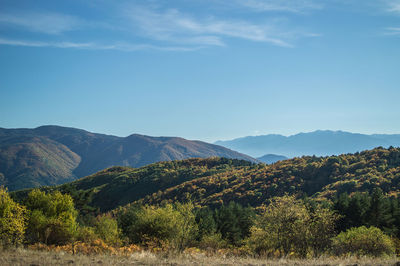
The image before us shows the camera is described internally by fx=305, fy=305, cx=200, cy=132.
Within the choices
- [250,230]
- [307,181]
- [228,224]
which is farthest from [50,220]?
[307,181]

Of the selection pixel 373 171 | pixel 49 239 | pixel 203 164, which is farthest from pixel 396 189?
pixel 203 164

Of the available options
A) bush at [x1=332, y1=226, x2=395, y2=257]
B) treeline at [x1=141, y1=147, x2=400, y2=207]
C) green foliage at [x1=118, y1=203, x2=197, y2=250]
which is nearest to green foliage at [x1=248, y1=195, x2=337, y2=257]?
bush at [x1=332, y1=226, x2=395, y2=257]

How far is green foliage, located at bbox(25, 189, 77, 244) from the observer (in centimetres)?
3109

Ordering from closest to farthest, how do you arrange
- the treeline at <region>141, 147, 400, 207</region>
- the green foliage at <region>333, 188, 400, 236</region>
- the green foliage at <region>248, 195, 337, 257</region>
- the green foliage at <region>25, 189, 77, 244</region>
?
1. the green foliage at <region>248, 195, 337, 257</region>
2. the green foliage at <region>25, 189, 77, 244</region>
3. the green foliage at <region>333, 188, 400, 236</region>
4. the treeline at <region>141, 147, 400, 207</region>

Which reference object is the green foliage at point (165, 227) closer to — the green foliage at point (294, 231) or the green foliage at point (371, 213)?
the green foliage at point (294, 231)

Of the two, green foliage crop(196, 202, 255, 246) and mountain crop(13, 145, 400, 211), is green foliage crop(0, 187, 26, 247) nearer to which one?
green foliage crop(196, 202, 255, 246)

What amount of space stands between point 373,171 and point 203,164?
4193 inches

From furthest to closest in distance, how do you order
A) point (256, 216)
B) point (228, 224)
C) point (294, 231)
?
1. point (228, 224)
2. point (256, 216)
3. point (294, 231)

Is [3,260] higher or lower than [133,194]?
higher

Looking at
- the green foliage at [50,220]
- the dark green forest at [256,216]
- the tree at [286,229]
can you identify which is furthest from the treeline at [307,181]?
the tree at [286,229]

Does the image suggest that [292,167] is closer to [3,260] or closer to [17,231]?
[17,231]

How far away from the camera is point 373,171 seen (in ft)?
285

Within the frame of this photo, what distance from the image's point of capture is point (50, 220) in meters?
32.2

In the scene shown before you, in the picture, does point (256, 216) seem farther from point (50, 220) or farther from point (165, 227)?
point (50, 220)
